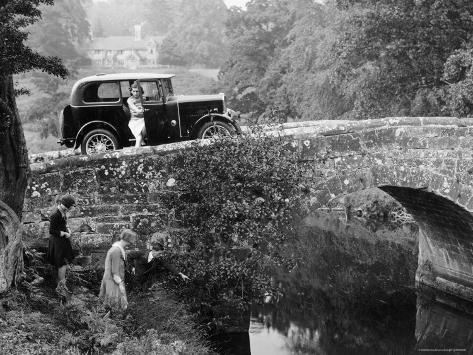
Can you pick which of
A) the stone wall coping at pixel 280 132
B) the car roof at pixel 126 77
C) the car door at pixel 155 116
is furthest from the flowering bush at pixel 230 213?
the car roof at pixel 126 77

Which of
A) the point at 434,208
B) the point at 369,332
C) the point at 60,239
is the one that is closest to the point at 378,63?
the point at 434,208

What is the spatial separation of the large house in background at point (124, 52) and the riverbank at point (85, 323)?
7291 centimetres

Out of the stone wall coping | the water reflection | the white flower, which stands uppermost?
the stone wall coping

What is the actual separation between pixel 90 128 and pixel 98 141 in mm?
295

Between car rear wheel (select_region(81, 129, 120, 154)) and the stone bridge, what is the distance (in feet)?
1.43

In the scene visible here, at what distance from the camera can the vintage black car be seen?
12445mm

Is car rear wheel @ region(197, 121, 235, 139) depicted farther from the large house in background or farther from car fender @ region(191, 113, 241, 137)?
the large house in background

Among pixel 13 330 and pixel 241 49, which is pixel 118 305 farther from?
pixel 241 49

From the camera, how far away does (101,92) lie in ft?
41.7

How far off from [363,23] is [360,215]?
7655 millimetres

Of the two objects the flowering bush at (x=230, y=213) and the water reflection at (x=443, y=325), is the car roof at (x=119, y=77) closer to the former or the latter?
the flowering bush at (x=230, y=213)

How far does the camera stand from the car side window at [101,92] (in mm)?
12602

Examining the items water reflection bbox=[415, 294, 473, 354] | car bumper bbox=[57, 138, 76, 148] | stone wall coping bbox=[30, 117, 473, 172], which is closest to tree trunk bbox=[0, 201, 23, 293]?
stone wall coping bbox=[30, 117, 473, 172]

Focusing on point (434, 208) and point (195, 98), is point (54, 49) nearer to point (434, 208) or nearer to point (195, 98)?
point (195, 98)
